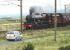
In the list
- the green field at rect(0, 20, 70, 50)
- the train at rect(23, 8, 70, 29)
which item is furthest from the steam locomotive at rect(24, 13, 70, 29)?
the green field at rect(0, 20, 70, 50)

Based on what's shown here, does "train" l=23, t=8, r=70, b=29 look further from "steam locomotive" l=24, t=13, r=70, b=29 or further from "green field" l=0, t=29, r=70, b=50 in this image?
"green field" l=0, t=29, r=70, b=50

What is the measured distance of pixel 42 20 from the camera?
26.0ft

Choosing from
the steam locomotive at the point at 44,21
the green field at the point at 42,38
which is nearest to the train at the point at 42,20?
the steam locomotive at the point at 44,21

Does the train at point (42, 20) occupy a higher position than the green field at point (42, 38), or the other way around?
the train at point (42, 20)

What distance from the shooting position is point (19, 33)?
7.57 meters

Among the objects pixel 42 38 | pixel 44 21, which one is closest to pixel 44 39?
pixel 42 38

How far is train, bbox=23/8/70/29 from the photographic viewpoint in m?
7.72

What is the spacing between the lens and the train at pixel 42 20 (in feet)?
25.3

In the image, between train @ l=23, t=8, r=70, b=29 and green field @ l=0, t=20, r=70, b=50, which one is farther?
train @ l=23, t=8, r=70, b=29

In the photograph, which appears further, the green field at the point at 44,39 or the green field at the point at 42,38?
the green field at the point at 44,39

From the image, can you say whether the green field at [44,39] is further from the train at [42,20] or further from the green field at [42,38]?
the train at [42,20]

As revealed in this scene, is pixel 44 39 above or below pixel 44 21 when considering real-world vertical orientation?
below

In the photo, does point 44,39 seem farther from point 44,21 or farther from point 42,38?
point 44,21

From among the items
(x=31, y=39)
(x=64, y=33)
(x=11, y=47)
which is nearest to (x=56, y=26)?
(x=64, y=33)
